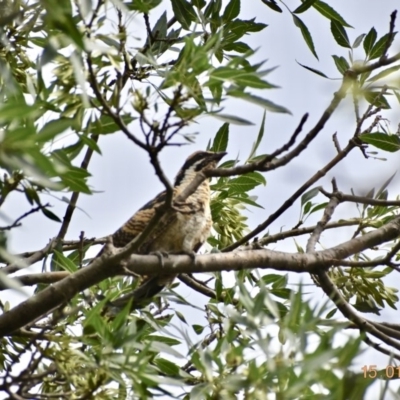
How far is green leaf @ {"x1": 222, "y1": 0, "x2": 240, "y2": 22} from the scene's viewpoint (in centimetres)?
377

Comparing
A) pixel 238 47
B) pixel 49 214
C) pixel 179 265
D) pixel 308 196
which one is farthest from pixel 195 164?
pixel 49 214

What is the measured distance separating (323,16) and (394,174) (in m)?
1.30

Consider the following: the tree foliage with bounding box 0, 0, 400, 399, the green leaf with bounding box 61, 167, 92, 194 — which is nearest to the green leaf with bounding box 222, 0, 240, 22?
the tree foliage with bounding box 0, 0, 400, 399

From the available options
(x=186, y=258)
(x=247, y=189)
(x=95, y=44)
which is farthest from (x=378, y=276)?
(x=95, y=44)

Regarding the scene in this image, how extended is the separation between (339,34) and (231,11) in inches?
20.3

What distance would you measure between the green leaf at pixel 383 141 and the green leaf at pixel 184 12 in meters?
0.96

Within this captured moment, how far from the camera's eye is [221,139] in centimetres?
420

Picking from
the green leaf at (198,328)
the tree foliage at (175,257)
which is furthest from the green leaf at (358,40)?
the green leaf at (198,328)

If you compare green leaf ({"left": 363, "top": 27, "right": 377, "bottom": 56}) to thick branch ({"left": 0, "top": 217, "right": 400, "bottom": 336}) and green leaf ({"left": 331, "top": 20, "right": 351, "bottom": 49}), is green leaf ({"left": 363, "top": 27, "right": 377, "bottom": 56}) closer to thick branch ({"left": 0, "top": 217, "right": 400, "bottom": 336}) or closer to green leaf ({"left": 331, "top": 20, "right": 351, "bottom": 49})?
green leaf ({"left": 331, "top": 20, "right": 351, "bottom": 49})

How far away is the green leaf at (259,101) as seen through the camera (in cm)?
220

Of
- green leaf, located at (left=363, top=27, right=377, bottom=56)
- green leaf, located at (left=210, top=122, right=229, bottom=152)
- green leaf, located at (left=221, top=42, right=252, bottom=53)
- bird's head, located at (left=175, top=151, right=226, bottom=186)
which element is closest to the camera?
green leaf, located at (left=363, top=27, right=377, bottom=56)

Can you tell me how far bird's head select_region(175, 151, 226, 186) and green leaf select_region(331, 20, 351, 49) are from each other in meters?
0.98

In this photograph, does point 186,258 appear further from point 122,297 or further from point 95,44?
point 95,44

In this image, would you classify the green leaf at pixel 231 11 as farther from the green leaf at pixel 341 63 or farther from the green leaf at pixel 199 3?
the green leaf at pixel 341 63
